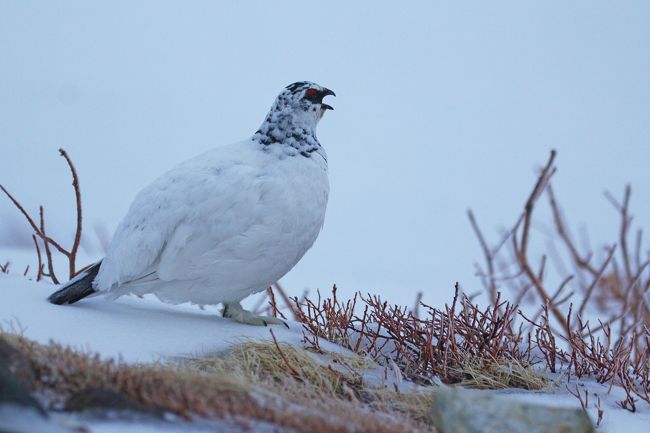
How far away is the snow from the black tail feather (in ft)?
0.11

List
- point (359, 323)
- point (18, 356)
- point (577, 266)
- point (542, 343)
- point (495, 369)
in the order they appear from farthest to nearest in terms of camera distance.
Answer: point (577, 266) < point (359, 323) < point (542, 343) < point (495, 369) < point (18, 356)

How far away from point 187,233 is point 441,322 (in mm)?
1084

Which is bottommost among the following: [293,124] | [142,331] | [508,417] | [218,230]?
[142,331]

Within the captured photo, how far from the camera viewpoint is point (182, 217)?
10.0 ft

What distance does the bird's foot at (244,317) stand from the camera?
3.28m

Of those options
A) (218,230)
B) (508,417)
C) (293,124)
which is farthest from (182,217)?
(508,417)

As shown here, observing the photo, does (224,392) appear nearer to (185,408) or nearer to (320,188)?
(185,408)

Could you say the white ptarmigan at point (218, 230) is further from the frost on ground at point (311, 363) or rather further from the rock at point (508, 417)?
the rock at point (508, 417)

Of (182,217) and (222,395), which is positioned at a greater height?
(182,217)

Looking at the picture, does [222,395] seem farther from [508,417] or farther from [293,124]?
[293,124]

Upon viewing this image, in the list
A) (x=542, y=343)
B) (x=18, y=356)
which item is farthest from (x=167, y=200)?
(x=542, y=343)

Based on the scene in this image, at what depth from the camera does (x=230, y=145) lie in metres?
3.41

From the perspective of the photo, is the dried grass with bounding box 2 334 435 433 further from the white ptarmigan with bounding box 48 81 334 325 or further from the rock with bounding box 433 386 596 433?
the white ptarmigan with bounding box 48 81 334 325

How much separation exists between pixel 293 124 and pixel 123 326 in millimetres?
1179
